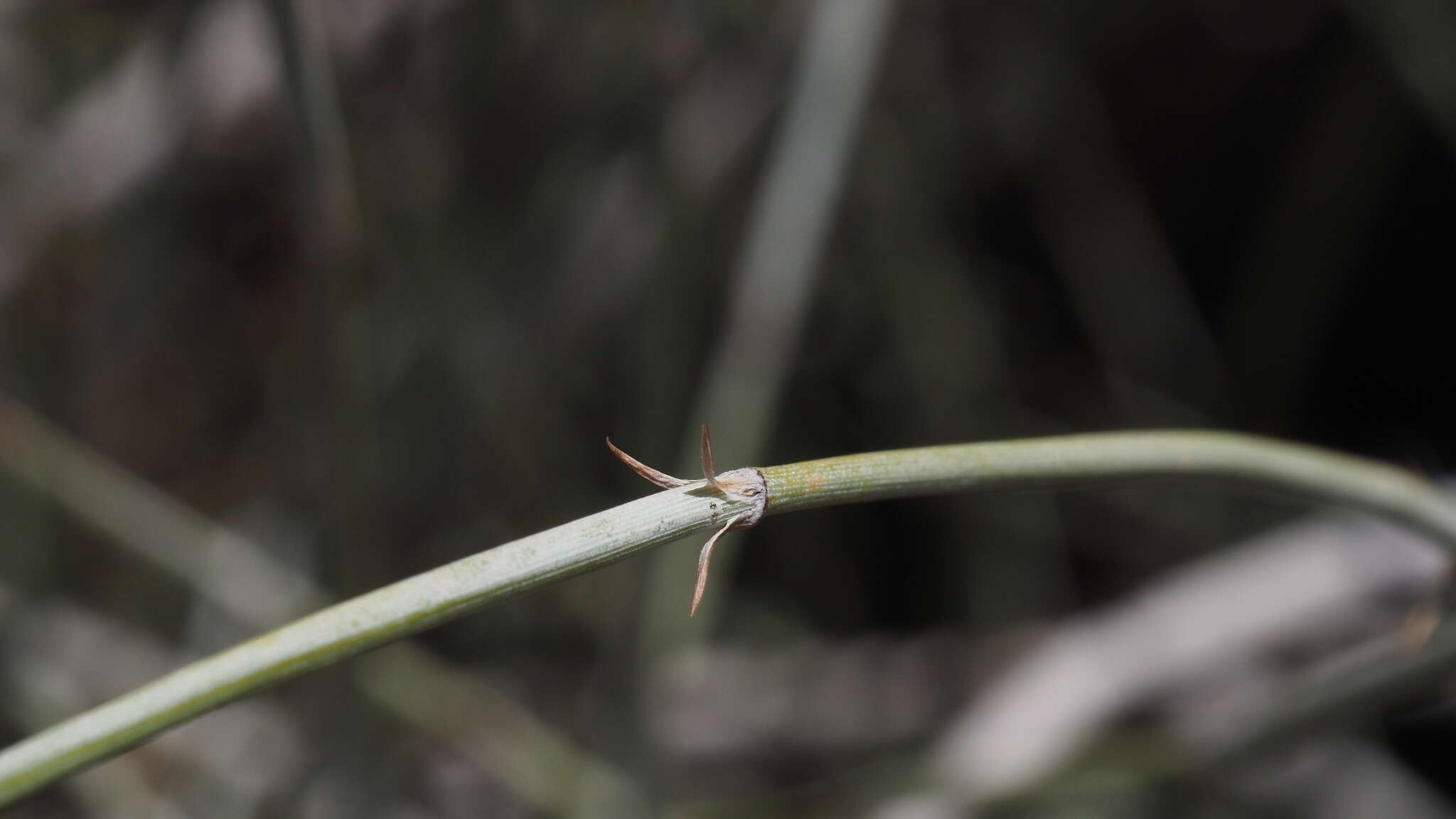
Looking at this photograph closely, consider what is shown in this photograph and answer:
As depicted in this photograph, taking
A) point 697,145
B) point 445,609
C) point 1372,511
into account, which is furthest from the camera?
point 697,145

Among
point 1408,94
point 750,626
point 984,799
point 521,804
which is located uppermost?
point 1408,94

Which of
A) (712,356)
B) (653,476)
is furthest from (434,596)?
(712,356)

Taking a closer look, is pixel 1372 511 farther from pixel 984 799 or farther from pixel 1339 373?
pixel 1339 373

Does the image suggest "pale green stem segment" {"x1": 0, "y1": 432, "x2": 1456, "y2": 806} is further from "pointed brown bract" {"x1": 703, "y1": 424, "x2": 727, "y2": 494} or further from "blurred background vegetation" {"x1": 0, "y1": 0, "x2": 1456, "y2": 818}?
"blurred background vegetation" {"x1": 0, "y1": 0, "x2": 1456, "y2": 818}

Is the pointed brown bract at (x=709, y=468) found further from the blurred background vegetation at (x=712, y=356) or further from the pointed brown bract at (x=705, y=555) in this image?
the blurred background vegetation at (x=712, y=356)

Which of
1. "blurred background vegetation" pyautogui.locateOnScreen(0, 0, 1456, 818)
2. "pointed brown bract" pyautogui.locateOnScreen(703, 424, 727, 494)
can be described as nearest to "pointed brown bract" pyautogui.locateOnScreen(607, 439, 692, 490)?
"pointed brown bract" pyautogui.locateOnScreen(703, 424, 727, 494)

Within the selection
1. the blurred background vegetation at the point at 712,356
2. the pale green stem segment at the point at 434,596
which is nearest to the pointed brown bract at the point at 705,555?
the pale green stem segment at the point at 434,596

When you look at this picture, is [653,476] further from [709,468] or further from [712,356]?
[712,356]

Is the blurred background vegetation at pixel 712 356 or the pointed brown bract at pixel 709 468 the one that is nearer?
the pointed brown bract at pixel 709 468

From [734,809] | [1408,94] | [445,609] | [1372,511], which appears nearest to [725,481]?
[445,609]
